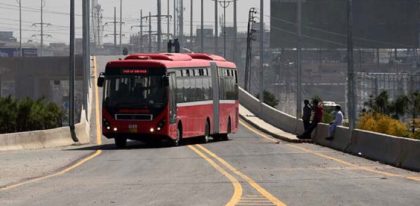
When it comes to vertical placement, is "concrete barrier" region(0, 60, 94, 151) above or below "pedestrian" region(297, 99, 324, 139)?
below

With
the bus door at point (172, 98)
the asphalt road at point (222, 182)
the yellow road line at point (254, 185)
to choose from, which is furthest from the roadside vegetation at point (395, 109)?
the yellow road line at point (254, 185)

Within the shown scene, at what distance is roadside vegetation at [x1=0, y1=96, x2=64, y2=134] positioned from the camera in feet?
152

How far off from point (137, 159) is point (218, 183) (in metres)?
9.49

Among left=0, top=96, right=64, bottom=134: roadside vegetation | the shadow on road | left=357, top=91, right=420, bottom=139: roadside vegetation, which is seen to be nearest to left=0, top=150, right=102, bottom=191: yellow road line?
the shadow on road

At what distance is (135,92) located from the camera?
35.1 metres

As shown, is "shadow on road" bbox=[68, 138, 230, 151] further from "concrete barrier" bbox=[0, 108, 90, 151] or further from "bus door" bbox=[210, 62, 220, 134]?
"concrete barrier" bbox=[0, 108, 90, 151]

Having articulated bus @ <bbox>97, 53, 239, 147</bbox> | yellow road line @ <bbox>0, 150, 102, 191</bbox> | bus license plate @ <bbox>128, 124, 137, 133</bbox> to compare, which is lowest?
yellow road line @ <bbox>0, 150, 102, 191</bbox>

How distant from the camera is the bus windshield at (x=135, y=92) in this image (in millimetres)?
34812

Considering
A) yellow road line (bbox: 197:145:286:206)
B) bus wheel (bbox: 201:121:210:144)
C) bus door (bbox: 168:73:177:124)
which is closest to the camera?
yellow road line (bbox: 197:145:286:206)

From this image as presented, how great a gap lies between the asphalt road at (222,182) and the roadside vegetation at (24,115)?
16829mm

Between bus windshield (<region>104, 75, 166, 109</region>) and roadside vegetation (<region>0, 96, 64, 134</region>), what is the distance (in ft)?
39.3

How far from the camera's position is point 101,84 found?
34.9 meters

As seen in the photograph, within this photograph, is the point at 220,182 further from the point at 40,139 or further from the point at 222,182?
the point at 40,139

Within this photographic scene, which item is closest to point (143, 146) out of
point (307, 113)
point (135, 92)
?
point (135, 92)
